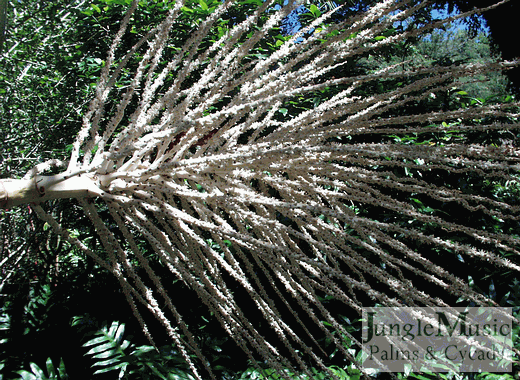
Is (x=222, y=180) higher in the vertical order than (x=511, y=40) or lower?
lower

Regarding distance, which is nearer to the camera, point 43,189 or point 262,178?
point 43,189

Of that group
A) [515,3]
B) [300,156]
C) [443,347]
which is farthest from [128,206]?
[515,3]

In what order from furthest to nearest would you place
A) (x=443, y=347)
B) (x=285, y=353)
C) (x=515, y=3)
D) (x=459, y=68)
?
(x=515, y=3) → (x=285, y=353) → (x=443, y=347) → (x=459, y=68)

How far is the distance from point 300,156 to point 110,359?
1.62 metres


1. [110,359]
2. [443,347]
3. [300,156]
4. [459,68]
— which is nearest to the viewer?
[459,68]

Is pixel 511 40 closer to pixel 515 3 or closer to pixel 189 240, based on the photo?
pixel 515 3

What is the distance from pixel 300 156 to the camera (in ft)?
2.78

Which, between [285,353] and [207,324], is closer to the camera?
[285,353]

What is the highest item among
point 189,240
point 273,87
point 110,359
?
point 273,87

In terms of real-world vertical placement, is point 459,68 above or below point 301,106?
below

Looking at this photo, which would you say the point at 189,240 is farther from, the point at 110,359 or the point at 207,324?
the point at 207,324

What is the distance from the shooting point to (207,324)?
7.80 ft

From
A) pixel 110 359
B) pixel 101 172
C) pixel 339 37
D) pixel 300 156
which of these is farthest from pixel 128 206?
pixel 110 359

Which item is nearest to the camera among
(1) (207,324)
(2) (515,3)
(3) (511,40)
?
(1) (207,324)
